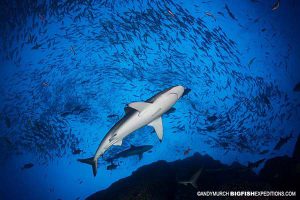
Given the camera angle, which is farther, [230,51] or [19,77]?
[19,77]

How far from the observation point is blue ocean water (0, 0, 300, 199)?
1122 cm

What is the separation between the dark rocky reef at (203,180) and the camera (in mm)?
9068

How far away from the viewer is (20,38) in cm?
1241

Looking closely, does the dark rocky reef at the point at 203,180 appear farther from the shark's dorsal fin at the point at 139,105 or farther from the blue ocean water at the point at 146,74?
the shark's dorsal fin at the point at 139,105

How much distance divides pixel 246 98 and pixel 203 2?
23.7ft

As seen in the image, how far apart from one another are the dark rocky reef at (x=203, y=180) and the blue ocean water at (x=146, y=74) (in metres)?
0.96

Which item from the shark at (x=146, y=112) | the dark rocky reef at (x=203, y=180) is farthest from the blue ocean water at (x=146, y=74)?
the shark at (x=146, y=112)

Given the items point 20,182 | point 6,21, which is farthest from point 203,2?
point 20,182

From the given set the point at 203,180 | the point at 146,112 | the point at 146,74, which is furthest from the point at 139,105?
the point at 203,180

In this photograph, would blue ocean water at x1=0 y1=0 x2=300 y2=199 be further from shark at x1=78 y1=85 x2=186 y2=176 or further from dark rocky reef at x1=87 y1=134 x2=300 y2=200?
shark at x1=78 y1=85 x2=186 y2=176

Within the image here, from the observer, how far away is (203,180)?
38.0ft

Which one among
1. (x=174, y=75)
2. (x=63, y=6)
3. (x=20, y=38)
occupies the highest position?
(x=63, y=6)

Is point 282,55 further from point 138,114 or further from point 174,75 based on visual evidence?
point 138,114

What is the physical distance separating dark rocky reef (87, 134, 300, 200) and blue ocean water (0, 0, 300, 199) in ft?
3.14
